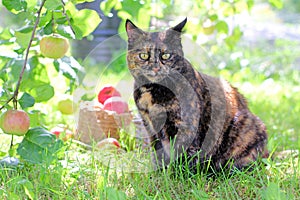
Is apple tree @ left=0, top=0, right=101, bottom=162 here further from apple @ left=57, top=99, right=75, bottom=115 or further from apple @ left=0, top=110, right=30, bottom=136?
apple @ left=57, top=99, right=75, bottom=115

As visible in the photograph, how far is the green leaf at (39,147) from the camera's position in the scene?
1.81 metres

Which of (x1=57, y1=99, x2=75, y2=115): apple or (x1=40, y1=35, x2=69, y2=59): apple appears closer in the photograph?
(x1=40, y1=35, x2=69, y2=59): apple

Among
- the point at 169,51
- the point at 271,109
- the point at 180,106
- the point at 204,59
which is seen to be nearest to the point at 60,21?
the point at 169,51

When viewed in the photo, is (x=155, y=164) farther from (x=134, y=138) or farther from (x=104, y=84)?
(x=104, y=84)

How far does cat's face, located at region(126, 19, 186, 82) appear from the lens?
73.4 inches

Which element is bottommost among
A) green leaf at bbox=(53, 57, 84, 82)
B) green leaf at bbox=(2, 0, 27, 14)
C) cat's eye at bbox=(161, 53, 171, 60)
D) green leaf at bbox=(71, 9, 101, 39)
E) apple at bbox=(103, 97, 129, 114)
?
apple at bbox=(103, 97, 129, 114)

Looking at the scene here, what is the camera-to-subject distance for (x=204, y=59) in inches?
126

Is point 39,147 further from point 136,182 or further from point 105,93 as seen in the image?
point 105,93

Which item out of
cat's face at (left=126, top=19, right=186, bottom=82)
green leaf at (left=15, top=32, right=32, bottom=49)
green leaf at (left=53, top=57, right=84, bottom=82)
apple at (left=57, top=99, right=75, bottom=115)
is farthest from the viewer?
apple at (left=57, top=99, right=75, bottom=115)

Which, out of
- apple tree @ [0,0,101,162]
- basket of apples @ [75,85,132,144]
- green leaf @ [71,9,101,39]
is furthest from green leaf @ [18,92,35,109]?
basket of apples @ [75,85,132,144]

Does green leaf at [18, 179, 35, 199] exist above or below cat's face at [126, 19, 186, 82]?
below

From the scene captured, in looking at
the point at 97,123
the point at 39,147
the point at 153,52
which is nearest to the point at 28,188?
the point at 39,147

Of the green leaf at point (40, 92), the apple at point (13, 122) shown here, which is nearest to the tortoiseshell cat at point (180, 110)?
the green leaf at point (40, 92)

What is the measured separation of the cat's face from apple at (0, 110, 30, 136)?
0.48m
